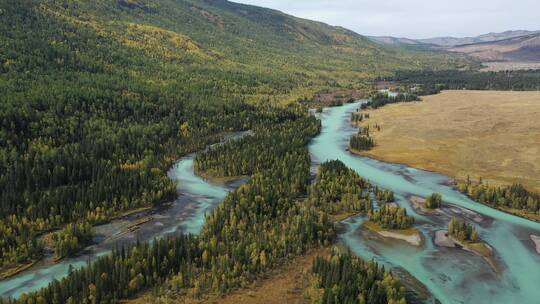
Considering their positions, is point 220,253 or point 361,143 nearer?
point 220,253

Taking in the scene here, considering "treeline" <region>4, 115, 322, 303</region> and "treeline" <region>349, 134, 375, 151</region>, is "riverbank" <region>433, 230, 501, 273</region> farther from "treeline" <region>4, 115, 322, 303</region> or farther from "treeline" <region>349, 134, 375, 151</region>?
"treeline" <region>349, 134, 375, 151</region>

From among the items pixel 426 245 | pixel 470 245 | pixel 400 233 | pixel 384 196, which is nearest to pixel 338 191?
pixel 384 196

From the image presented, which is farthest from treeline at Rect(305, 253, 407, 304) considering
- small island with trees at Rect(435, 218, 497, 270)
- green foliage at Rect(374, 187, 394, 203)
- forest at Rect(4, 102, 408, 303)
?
green foliage at Rect(374, 187, 394, 203)

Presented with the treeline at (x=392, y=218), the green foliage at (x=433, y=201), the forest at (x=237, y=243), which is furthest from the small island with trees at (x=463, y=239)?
the forest at (x=237, y=243)

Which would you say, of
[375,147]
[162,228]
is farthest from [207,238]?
[375,147]

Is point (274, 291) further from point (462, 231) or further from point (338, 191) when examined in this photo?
point (338, 191)

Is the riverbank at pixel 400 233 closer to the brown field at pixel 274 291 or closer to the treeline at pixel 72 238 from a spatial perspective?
the brown field at pixel 274 291

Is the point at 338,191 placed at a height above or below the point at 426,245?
above
